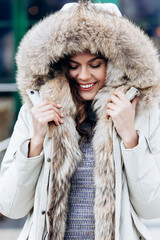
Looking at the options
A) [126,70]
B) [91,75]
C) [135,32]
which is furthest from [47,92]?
[135,32]

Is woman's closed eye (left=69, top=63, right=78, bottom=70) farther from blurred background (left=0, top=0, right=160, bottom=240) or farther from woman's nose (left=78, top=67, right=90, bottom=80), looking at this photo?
blurred background (left=0, top=0, right=160, bottom=240)

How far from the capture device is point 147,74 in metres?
1.78

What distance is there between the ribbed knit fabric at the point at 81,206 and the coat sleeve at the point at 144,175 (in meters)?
0.22

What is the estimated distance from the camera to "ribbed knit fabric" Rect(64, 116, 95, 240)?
1777 mm

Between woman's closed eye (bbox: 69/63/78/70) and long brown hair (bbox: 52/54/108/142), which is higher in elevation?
woman's closed eye (bbox: 69/63/78/70)

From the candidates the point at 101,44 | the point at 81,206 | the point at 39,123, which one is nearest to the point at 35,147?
the point at 39,123

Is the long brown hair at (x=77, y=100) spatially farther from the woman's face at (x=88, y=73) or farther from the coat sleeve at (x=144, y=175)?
the coat sleeve at (x=144, y=175)

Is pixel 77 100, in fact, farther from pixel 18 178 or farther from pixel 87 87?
pixel 18 178

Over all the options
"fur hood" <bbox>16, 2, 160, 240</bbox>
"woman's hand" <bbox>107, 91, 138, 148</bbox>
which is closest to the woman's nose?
"fur hood" <bbox>16, 2, 160, 240</bbox>

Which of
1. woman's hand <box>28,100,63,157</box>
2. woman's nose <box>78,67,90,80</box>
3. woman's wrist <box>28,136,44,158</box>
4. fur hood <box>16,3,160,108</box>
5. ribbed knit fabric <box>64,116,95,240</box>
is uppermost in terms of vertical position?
fur hood <box>16,3,160,108</box>

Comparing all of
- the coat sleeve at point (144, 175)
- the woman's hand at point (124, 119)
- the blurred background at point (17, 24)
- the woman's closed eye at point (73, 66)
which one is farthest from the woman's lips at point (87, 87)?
the blurred background at point (17, 24)

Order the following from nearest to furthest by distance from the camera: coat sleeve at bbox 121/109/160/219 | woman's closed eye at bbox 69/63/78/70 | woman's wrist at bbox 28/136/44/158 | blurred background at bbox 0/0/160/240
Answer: coat sleeve at bbox 121/109/160/219 < woman's wrist at bbox 28/136/44/158 < woman's closed eye at bbox 69/63/78/70 < blurred background at bbox 0/0/160/240

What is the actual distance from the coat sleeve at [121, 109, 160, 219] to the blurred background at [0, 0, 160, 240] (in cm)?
213

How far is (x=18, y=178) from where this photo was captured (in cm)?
174
